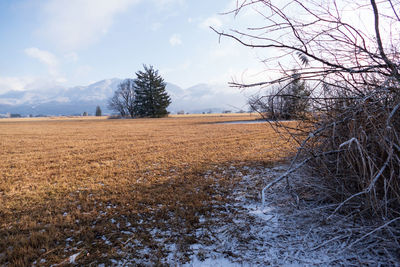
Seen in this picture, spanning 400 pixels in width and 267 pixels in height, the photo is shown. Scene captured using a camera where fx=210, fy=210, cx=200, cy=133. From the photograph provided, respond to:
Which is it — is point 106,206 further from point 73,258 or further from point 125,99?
point 125,99

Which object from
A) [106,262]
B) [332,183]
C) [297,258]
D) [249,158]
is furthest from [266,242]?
[249,158]

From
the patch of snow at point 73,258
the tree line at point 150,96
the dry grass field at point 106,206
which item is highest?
the tree line at point 150,96

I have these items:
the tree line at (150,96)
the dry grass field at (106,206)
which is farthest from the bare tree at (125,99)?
the dry grass field at (106,206)

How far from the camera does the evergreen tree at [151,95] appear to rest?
167ft

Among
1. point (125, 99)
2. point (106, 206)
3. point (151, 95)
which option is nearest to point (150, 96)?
point (151, 95)

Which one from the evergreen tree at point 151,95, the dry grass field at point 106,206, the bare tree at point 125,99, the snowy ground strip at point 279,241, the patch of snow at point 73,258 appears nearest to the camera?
the snowy ground strip at point 279,241

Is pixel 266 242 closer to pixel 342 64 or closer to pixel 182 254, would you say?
pixel 182 254

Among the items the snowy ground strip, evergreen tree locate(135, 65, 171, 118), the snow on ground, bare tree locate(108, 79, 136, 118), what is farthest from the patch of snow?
bare tree locate(108, 79, 136, 118)

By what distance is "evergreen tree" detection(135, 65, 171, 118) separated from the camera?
5100 centimetres

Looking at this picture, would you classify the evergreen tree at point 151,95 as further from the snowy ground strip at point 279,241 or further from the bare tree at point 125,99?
the snowy ground strip at point 279,241

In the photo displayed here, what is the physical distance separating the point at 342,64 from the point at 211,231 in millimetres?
2585

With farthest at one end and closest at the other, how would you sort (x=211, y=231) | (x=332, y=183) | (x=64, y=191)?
(x=64, y=191) → (x=332, y=183) → (x=211, y=231)

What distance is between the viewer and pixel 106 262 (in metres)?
2.27

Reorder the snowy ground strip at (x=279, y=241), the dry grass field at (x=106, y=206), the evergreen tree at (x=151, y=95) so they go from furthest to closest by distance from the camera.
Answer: the evergreen tree at (x=151, y=95), the dry grass field at (x=106, y=206), the snowy ground strip at (x=279, y=241)
